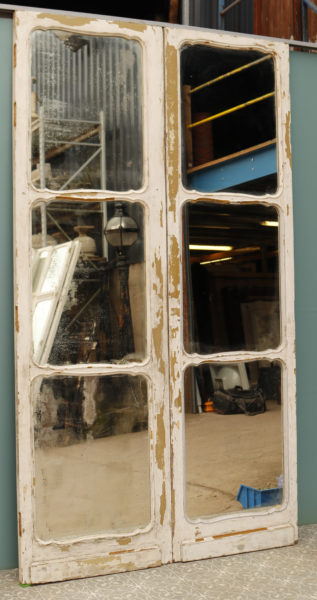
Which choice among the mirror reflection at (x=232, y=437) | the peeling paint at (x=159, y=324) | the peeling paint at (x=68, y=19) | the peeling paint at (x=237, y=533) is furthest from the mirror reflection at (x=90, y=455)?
the peeling paint at (x=68, y=19)

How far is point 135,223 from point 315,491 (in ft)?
5.48

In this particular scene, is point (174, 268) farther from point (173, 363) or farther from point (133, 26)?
point (133, 26)

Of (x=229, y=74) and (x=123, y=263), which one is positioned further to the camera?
(x=229, y=74)

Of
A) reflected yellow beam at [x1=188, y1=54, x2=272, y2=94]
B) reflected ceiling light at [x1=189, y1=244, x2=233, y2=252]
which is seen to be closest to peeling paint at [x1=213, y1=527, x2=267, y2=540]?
reflected ceiling light at [x1=189, y1=244, x2=233, y2=252]

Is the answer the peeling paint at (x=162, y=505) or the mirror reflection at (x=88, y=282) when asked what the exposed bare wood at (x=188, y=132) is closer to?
the mirror reflection at (x=88, y=282)

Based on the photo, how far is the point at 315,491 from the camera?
3.19 m

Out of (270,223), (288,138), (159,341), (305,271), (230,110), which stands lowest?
(159,341)

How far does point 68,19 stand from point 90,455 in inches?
74.1

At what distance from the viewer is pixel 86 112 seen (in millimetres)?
2699

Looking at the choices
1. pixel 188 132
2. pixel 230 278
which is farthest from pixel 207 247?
pixel 188 132

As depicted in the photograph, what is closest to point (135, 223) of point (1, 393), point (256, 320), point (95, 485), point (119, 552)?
point (256, 320)

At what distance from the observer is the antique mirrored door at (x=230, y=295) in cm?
282

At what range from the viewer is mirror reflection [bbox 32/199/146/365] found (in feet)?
8.61

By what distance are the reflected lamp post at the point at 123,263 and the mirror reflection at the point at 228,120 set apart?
0.35 meters
